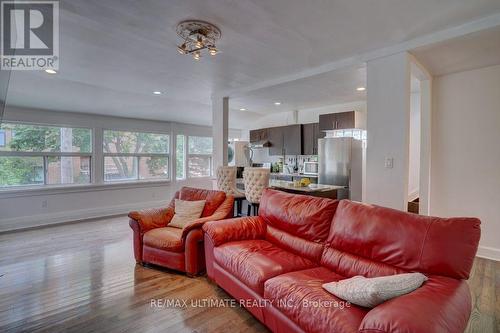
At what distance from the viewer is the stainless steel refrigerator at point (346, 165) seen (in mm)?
5262

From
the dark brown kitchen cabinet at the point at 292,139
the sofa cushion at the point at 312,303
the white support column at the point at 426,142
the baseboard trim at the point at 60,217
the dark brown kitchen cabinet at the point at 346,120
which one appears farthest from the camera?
the dark brown kitchen cabinet at the point at 292,139

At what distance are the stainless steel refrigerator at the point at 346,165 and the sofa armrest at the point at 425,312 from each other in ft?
12.6

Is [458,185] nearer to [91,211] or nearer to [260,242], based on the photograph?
[260,242]

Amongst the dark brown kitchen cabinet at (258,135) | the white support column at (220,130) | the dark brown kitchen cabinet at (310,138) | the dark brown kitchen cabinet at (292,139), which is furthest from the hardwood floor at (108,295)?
the dark brown kitchen cabinet at (258,135)

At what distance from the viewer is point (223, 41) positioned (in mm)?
2779

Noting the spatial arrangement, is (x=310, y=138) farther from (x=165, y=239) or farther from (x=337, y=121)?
(x=165, y=239)

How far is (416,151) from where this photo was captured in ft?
15.6

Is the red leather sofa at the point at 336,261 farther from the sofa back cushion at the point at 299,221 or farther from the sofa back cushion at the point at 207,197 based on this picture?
the sofa back cushion at the point at 207,197

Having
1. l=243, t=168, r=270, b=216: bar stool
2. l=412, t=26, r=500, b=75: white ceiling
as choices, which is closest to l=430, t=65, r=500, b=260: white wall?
l=412, t=26, r=500, b=75: white ceiling

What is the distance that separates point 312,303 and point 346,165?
4.12 metres

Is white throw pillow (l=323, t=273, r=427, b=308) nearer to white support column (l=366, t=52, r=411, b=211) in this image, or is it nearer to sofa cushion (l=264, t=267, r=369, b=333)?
sofa cushion (l=264, t=267, r=369, b=333)

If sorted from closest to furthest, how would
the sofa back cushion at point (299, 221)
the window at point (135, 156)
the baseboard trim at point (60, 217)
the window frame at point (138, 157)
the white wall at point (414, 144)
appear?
the sofa back cushion at point (299, 221), the white wall at point (414, 144), the baseboard trim at point (60, 217), the window frame at point (138, 157), the window at point (135, 156)

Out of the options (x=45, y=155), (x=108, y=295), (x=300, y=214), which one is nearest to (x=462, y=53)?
(x=300, y=214)

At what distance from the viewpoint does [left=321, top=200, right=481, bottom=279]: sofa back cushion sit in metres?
1.54
